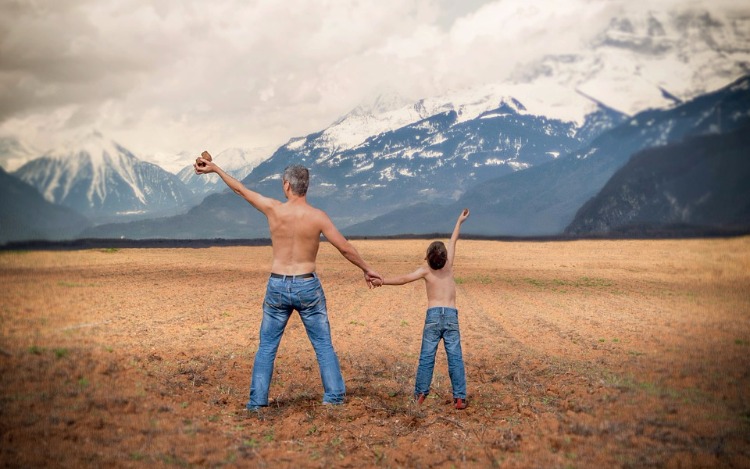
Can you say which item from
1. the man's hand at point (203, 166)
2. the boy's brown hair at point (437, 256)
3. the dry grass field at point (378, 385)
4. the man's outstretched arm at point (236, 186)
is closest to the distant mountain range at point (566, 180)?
the dry grass field at point (378, 385)

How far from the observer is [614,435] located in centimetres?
554

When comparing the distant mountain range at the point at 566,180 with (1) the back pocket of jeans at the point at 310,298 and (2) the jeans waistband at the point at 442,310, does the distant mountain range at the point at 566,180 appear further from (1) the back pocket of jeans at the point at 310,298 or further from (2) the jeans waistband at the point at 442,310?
(1) the back pocket of jeans at the point at 310,298

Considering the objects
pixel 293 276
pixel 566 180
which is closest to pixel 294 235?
pixel 293 276

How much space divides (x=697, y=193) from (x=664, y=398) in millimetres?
5628

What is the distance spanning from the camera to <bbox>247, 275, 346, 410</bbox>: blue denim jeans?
602 centimetres

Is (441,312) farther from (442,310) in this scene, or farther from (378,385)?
(378,385)

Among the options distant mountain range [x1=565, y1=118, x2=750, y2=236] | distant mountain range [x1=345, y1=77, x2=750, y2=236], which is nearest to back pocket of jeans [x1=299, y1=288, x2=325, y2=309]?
distant mountain range [x1=565, y1=118, x2=750, y2=236]

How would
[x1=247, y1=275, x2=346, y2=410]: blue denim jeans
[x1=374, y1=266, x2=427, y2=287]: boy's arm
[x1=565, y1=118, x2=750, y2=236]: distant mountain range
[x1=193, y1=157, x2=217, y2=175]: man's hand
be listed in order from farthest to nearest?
[x1=565, y1=118, x2=750, y2=236]: distant mountain range < [x1=374, y1=266, x2=427, y2=287]: boy's arm < [x1=193, y1=157, x2=217, y2=175]: man's hand < [x1=247, y1=275, x2=346, y2=410]: blue denim jeans

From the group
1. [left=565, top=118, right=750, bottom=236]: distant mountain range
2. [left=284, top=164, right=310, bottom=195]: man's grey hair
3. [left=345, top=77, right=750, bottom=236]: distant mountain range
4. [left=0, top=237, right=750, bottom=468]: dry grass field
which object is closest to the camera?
[left=0, top=237, right=750, bottom=468]: dry grass field

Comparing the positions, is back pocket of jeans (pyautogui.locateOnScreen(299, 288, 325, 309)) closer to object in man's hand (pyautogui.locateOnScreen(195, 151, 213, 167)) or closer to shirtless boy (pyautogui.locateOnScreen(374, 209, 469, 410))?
shirtless boy (pyautogui.locateOnScreen(374, 209, 469, 410))

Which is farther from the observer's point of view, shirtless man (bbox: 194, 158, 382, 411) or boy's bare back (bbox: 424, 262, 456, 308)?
boy's bare back (bbox: 424, 262, 456, 308)

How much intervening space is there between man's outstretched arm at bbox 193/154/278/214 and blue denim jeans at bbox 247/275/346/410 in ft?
2.74

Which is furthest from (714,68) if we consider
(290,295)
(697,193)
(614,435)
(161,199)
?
(161,199)

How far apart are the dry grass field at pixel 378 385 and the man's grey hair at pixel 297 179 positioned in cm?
251
